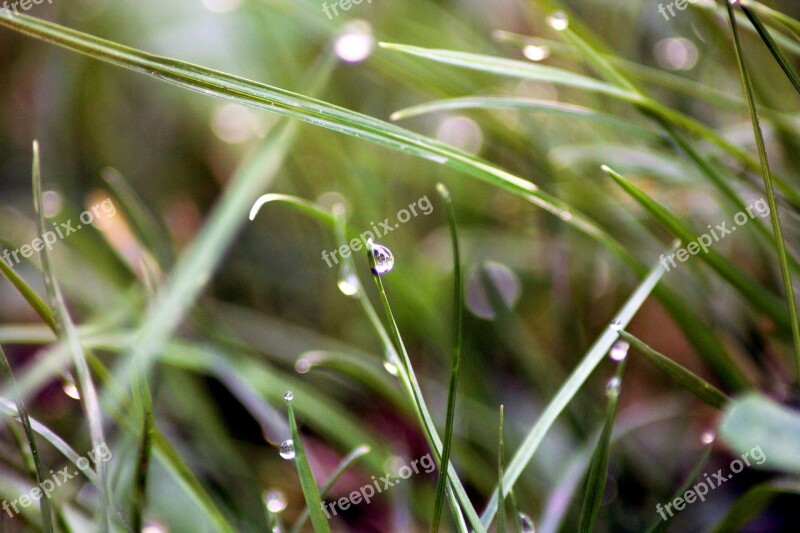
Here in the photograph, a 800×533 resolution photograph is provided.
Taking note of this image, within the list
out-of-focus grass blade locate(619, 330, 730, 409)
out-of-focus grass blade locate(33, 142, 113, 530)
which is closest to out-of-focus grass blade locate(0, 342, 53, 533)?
out-of-focus grass blade locate(33, 142, 113, 530)

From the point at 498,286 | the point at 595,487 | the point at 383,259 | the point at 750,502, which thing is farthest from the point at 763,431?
the point at 498,286

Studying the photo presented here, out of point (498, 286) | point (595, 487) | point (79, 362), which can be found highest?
point (498, 286)

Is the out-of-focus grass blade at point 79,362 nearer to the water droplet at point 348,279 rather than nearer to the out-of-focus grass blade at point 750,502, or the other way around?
the water droplet at point 348,279

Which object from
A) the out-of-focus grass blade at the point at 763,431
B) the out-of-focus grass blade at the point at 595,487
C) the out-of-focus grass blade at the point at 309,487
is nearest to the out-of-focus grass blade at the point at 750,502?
the out-of-focus grass blade at the point at 763,431

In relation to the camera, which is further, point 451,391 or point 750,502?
point 750,502

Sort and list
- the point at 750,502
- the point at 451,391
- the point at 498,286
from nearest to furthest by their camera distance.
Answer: the point at 451,391, the point at 750,502, the point at 498,286

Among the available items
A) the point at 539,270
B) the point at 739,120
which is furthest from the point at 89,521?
the point at 739,120

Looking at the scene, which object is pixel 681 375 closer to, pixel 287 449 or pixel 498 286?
pixel 287 449

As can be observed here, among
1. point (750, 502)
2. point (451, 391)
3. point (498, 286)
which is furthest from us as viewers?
point (498, 286)
